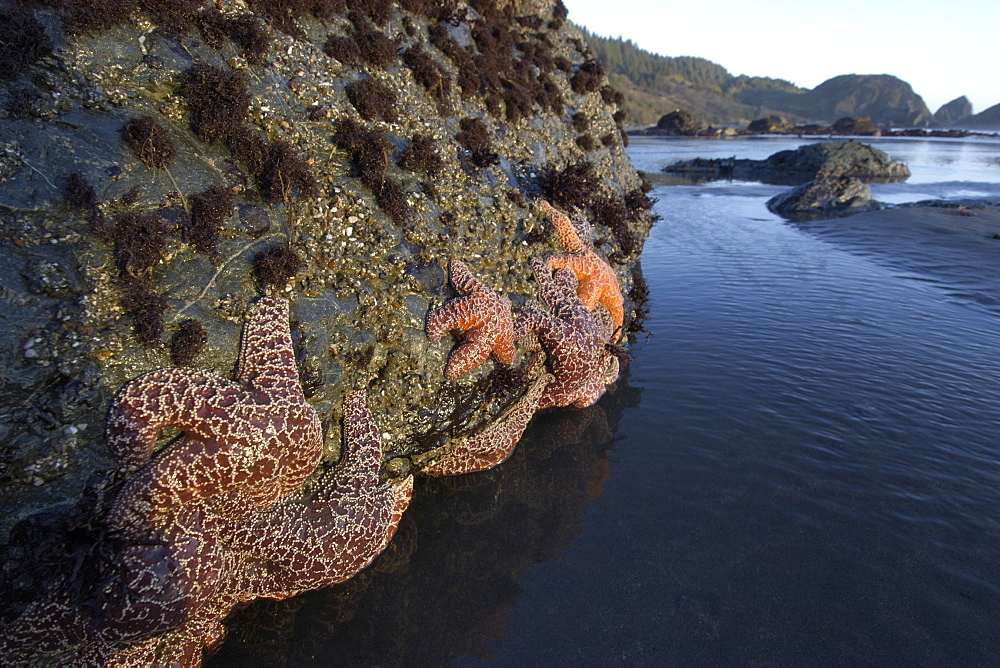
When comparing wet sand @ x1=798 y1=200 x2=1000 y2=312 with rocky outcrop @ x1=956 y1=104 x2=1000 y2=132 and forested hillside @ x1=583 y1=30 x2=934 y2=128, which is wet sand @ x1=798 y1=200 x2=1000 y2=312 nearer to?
forested hillside @ x1=583 y1=30 x2=934 y2=128

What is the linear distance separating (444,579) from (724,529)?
10.4 ft

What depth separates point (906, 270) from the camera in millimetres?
14000

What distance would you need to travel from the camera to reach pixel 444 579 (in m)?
5.38

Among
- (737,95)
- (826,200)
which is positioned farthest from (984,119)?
(826,200)

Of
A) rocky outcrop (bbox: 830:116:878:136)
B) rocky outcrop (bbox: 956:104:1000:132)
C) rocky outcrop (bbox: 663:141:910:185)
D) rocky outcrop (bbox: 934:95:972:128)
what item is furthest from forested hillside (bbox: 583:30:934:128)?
rocky outcrop (bbox: 663:141:910:185)

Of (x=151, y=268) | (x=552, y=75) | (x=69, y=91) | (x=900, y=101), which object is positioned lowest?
(x=151, y=268)

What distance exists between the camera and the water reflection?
4.72 m

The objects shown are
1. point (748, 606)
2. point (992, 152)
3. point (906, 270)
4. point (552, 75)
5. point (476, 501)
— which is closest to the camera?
point (748, 606)

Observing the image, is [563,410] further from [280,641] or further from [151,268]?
[151,268]

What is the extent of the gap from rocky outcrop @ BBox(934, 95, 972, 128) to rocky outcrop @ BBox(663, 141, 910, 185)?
14606 cm

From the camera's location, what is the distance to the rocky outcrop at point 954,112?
143 m

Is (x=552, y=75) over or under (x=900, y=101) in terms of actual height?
under

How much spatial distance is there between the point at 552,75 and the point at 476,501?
9799 millimetres

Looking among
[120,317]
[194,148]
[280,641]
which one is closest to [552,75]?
[194,148]
